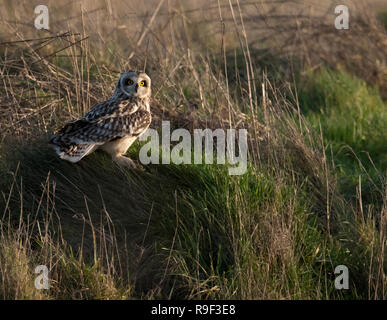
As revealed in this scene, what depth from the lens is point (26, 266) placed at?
3547 mm

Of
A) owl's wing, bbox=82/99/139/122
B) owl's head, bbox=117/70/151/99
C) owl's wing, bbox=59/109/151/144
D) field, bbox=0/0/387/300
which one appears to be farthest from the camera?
owl's head, bbox=117/70/151/99

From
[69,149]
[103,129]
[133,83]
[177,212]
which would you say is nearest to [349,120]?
[133,83]

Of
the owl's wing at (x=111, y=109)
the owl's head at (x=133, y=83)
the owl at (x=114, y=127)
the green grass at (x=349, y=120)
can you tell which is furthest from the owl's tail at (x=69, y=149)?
the green grass at (x=349, y=120)

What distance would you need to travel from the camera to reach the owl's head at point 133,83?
4.84 metres

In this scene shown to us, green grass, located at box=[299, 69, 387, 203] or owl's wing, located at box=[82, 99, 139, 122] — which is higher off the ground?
owl's wing, located at box=[82, 99, 139, 122]

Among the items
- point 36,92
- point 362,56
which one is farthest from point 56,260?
point 362,56

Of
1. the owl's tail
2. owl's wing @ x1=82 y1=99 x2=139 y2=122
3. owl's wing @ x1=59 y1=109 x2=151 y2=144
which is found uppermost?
owl's wing @ x1=82 y1=99 x2=139 y2=122

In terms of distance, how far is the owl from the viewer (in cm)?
441

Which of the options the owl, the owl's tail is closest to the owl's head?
the owl

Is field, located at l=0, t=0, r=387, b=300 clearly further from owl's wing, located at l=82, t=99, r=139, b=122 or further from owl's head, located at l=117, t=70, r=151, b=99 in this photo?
owl's head, located at l=117, t=70, r=151, b=99
